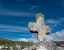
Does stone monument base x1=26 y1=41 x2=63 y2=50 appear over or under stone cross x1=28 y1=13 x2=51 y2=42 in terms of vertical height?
under

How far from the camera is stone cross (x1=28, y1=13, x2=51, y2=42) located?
1412 cm

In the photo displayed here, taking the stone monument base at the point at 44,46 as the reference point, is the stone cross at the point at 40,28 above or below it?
above

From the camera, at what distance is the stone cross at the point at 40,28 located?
46.3 ft

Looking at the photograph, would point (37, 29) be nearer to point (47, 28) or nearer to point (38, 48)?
point (47, 28)

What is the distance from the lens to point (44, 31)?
14.5 metres

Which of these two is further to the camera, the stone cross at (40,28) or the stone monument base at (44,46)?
A: the stone cross at (40,28)

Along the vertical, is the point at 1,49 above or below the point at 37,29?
above

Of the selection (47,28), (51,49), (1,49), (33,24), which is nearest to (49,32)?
(47,28)

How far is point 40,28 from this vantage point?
14.4 meters

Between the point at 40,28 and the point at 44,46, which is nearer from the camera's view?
the point at 44,46

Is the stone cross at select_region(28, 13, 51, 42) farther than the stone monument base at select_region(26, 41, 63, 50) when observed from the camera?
Yes

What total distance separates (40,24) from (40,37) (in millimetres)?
793

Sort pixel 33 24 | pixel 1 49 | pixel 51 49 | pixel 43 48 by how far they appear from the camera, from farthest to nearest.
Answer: pixel 1 49
pixel 33 24
pixel 51 49
pixel 43 48

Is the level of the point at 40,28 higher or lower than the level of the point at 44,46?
higher
